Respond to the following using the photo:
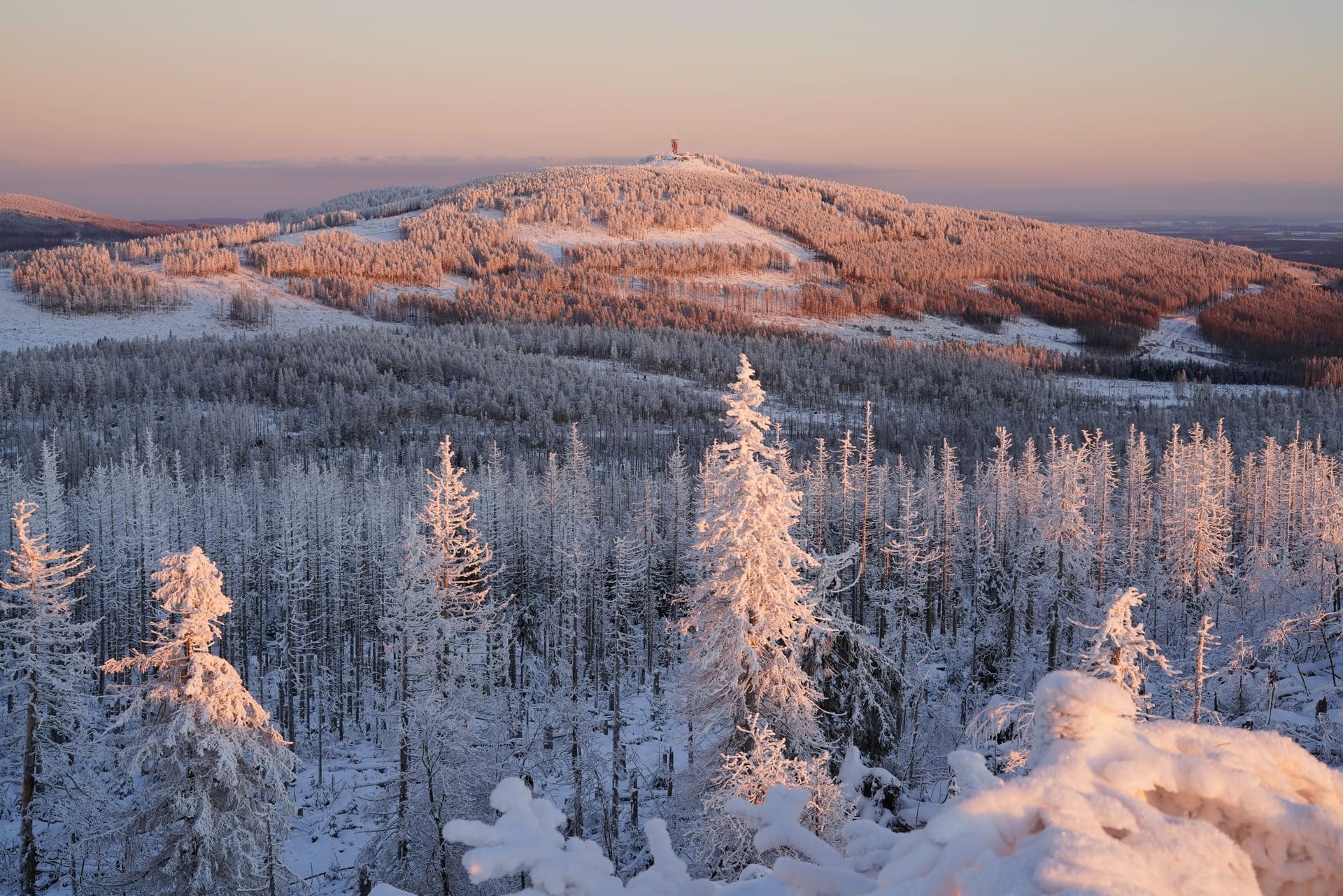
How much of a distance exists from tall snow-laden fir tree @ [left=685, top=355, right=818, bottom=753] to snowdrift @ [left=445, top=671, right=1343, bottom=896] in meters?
14.2

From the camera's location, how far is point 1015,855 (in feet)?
7.36

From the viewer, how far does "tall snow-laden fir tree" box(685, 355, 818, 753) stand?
57.8 feet

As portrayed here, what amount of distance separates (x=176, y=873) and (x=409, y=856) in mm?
6256

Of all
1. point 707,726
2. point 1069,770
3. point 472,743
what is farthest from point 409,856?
point 1069,770

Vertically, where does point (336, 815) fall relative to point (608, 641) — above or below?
above

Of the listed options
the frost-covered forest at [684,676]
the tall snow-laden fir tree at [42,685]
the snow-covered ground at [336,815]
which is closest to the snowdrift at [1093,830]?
the frost-covered forest at [684,676]

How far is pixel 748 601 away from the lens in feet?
58.5

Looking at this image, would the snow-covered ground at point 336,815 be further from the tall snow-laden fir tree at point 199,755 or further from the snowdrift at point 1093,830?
the snowdrift at point 1093,830

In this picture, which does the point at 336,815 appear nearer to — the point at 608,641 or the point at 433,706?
the point at 433,706

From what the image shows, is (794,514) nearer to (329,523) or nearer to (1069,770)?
(1069,770)

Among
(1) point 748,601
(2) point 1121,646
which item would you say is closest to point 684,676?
(1) point 748,601

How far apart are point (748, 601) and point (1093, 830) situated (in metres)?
15.7

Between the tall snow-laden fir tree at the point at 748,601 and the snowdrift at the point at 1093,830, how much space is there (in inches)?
557

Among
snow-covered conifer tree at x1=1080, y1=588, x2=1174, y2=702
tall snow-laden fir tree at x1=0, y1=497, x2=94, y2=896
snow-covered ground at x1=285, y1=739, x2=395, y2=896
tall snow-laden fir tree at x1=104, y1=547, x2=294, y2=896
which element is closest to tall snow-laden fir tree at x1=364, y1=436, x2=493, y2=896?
tall snow-laden fir tree at x1=104, y1=547, x2=294, y2=896
